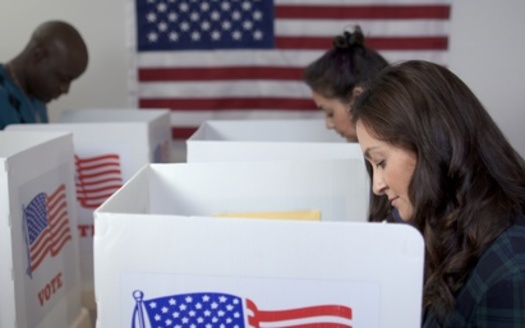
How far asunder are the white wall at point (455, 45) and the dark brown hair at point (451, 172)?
6.10 feet

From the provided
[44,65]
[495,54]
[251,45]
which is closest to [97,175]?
[44,65]

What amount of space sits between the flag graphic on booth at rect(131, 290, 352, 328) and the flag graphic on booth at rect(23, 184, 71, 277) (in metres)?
0.51

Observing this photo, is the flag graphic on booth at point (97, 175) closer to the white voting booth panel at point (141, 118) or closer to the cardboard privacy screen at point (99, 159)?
the cardboard privacy screen at point (99, 159)

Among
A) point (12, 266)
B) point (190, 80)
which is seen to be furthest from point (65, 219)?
point (190, 80)

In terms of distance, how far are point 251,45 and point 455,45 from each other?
0.89 meters

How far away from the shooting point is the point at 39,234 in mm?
1296

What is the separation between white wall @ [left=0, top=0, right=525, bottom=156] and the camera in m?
2.67

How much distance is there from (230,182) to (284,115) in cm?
156

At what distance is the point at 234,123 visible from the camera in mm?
1965

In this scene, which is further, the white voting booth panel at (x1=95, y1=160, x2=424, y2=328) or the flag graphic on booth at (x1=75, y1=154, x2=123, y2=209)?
the flag graphic on booth at (x1=75, y1=154, x2=123, y2=209)

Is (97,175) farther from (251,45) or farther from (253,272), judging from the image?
(251,45)

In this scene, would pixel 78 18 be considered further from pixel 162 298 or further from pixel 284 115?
pixel 162 298

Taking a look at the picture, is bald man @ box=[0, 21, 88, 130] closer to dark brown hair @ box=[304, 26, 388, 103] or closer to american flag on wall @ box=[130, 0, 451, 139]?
american flag on wall @ box=[130, 0, 451, 139]

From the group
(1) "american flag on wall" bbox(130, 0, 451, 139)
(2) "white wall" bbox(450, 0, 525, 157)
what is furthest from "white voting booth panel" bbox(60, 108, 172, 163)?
(2) "white wall" bbox(450, 0, 525, 157)
